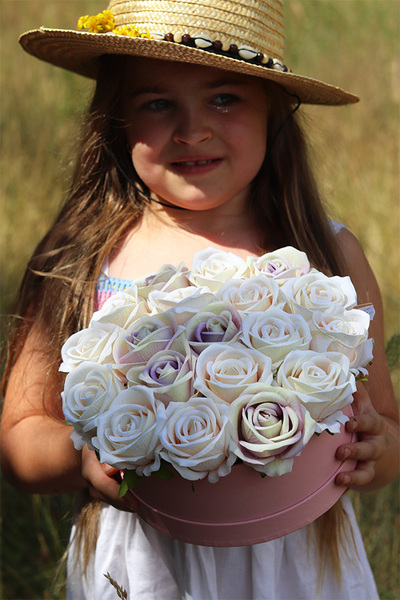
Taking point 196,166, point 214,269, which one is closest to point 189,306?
point 214,269

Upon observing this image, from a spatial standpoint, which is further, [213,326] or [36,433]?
[36,433]

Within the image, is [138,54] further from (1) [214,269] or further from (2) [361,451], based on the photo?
(2) [361,451]

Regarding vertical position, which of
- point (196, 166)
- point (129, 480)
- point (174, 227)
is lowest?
point (129, 480)

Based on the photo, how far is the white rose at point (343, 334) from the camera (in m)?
1.20

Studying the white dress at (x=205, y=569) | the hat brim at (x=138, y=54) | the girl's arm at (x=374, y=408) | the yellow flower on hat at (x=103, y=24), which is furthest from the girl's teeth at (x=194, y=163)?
the white dress at (x=205, y=569)

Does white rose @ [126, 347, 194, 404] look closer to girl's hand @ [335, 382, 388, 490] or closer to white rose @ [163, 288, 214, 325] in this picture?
white rose @ [163, 288, 214, 325]

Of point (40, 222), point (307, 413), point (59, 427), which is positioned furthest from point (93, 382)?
point (40, 222)

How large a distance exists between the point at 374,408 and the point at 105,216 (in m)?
0.97

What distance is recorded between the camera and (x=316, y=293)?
1.30m

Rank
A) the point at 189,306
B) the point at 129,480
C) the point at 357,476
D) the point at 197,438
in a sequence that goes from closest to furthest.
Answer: the point at 197,438, the point at 129,480, the point at 189,306, the point at 357,476

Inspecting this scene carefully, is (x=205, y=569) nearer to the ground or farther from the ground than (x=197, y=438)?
nearer to the ground

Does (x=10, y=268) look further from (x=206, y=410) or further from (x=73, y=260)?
(x=206, y=410)

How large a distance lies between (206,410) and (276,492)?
26 centimetres

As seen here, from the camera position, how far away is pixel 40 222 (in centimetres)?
406
